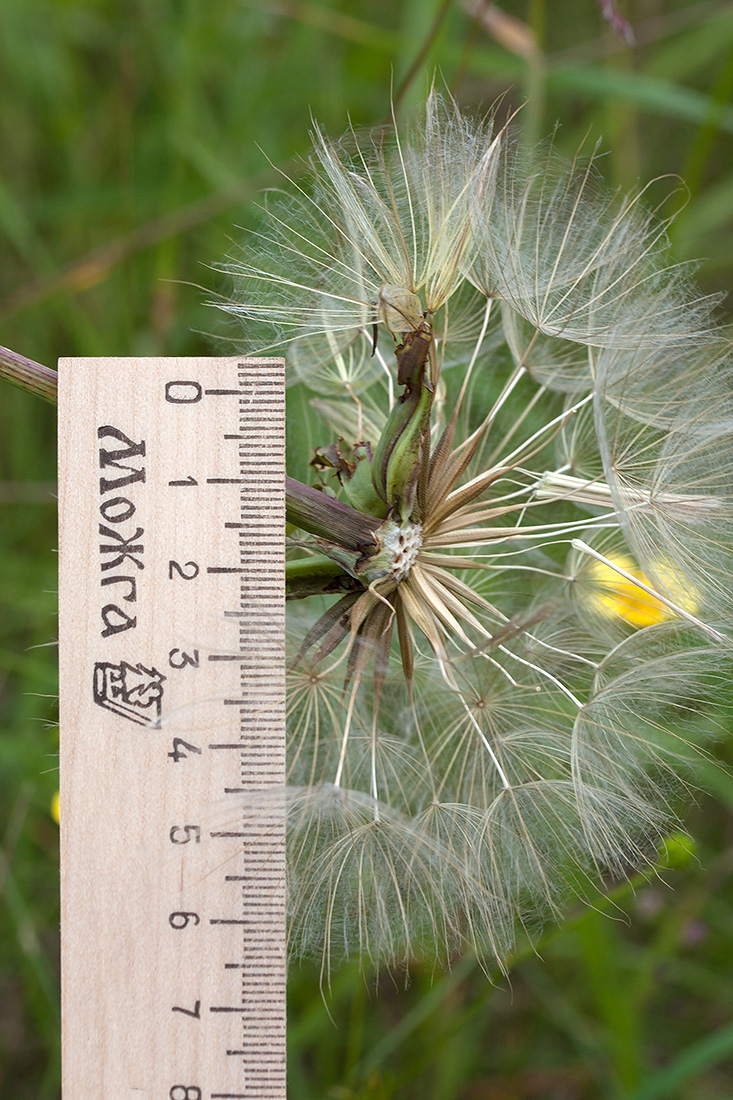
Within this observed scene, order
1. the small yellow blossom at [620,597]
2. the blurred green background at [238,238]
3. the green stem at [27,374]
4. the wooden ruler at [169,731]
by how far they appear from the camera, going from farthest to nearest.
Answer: the blurred green background at [238,238]
the small yellow blossom at [620,597]
the wooden ruler at [169,731]
the green stem at [27,374]

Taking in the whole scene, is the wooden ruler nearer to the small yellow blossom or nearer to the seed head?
the seed head

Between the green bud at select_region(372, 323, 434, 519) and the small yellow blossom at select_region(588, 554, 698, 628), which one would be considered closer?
the green bud at select_region(372, 323, 434, 519)

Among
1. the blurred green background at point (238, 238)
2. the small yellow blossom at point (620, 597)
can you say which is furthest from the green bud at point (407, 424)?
the blurred green background at point (238, 238)

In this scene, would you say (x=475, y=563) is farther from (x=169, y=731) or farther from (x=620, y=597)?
(x=169, y=731)

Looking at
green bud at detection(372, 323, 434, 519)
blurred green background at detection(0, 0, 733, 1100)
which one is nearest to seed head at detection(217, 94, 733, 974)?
green bud at detection(372, 323, 434, 519)

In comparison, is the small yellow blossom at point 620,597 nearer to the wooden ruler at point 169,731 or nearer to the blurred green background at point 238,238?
the wooden ruler at point 169,731
